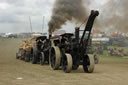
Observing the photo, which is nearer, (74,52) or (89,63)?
(89,63)

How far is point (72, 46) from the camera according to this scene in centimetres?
1374

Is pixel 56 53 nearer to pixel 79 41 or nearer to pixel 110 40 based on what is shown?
pixel 79 41

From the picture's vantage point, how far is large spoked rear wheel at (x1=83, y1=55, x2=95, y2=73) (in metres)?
13.3

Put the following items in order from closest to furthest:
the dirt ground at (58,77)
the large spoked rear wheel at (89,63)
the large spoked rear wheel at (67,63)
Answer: the dirt ground at (58,77)
the large spoked rear wheel at (67,63)
the large spoked rear wheel at (89,63)

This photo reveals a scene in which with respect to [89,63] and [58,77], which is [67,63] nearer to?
[89,63]

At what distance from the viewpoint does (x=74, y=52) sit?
45.4 ft

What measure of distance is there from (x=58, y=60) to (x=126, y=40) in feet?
114

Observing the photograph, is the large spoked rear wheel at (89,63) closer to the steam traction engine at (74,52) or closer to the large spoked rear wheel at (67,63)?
the steam traction engine at (74,52)

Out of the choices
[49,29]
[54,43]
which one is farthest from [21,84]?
[49,29]

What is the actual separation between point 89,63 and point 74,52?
3.55 ft

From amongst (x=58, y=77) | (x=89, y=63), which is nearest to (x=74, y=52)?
(x=89, y=63)

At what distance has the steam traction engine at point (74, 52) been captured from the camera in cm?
1310

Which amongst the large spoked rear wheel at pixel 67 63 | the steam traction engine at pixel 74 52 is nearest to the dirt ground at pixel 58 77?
the large spoked rear wheel at pixel 67 63

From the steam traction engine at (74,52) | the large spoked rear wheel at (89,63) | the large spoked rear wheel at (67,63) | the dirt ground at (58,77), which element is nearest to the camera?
the dirt ground at (58,77)
